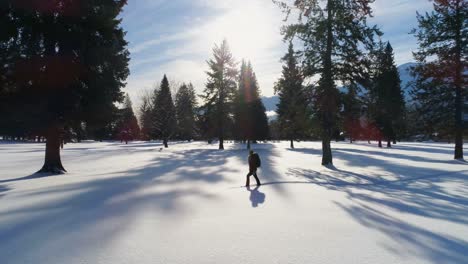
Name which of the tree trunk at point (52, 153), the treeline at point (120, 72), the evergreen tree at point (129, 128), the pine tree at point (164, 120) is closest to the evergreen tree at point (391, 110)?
the treeline at point (120, 72)

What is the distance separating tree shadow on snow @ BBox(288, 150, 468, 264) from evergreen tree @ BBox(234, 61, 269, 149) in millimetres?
37390

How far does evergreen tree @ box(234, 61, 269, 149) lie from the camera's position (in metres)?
52.8

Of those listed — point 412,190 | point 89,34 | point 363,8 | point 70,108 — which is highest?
point 363,8

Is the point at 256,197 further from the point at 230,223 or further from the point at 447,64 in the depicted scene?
the point at 447,64

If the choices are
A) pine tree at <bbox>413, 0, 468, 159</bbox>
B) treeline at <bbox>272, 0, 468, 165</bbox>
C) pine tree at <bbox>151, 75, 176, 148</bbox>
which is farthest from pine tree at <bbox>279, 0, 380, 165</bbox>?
pine tree at <bbox>151, 75, 176, 148</bbox>

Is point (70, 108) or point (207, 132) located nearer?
point (70, 108)

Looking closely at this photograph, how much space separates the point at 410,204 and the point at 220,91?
1381 inches

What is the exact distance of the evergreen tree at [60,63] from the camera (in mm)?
14148

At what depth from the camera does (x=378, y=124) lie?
52281 millimetres

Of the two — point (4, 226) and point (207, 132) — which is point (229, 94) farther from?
point (4, 226)

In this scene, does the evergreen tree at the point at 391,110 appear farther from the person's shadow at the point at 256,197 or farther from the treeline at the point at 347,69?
the person's shadow at the point at 256,197

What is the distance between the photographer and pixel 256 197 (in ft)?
31.3

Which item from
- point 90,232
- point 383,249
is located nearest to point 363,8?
point 383,249

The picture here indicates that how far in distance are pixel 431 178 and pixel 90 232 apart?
15.0 metres
